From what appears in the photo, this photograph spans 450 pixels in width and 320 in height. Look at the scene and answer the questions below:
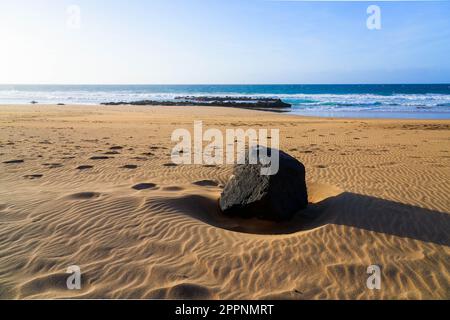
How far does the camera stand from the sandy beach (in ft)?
12.9

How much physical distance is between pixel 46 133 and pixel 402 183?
1350 centimetres

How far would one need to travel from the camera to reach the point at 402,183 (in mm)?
7688

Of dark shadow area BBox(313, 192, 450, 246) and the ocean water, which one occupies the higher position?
the ocean water

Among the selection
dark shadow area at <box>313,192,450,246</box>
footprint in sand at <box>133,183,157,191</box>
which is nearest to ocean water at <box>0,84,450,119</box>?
dark shadow area at <box>313,192,450,246</box>

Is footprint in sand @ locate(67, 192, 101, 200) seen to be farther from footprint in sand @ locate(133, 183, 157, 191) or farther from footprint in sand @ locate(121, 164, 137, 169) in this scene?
footprint in sand @ locate(121, 164, 137, 169)

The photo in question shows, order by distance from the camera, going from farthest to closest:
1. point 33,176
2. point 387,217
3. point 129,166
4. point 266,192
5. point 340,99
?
point 340,99, point 129,166, point 33,176, point 387,217, point 266,192

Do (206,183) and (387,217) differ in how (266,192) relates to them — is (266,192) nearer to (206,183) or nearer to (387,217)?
(387,217)

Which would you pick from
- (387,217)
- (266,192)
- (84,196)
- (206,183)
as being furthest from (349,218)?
(84,196)

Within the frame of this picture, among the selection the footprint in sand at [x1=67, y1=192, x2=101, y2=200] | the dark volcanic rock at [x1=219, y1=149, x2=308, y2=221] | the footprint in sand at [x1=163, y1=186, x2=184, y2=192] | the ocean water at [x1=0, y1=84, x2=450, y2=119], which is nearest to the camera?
the dark volcanic rock at [x1=219, y1=149, x2=308, y2=221]

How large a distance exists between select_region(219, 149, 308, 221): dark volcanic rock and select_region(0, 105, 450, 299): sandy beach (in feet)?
0.62

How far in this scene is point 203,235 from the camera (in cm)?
511

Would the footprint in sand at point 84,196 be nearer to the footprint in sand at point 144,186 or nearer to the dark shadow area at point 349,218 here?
the footprint in sand at point 144,186

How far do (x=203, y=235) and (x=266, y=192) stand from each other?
1.24 metres
